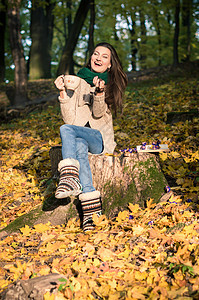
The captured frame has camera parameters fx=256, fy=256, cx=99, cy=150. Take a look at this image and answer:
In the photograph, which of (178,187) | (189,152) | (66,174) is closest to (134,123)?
(189,152)

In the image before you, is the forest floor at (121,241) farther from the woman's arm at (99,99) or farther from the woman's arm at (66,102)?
the woman's arm at (99,99)

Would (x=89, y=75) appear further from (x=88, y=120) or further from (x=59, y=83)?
(x=88, y=120)

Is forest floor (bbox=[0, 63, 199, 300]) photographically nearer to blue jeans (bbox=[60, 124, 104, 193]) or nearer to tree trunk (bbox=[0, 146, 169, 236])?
tree trunk (bbox=[0, 146, 169, 236])

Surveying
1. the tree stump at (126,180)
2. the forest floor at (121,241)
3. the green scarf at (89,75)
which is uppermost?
the green scarf at (89,75)

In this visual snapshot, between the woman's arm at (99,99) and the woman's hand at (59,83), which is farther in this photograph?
the woman's hand at (59,83)

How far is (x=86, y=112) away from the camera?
3.42m

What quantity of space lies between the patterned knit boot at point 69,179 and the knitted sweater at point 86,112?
737 mm

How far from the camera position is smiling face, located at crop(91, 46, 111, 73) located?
3428 millimetres

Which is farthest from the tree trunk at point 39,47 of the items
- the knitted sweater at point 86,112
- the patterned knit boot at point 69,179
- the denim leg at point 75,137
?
the patterned knit boot at point 69,179

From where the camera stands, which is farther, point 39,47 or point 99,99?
point 39,47

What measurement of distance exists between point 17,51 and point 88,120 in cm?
743

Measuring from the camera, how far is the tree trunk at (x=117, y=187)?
9.82 ft

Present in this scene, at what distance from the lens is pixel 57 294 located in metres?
1.82

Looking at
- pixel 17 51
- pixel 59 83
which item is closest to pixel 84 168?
pixel 59 83
